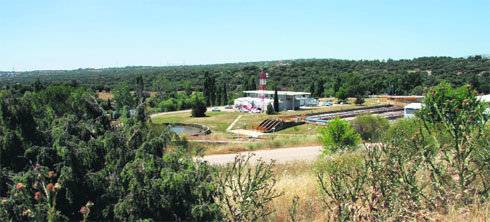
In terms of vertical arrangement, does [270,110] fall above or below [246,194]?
below

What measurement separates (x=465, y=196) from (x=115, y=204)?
478cm

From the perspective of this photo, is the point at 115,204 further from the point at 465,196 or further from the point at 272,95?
the point at 272,95

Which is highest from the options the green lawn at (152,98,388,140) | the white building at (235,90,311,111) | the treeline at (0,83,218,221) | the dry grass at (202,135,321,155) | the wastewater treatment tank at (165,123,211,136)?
the treeline at (0,83,218,221)

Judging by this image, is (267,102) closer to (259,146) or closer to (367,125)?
(367,125)

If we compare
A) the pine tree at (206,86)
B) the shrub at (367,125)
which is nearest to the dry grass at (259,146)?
the shrub at (367,125)

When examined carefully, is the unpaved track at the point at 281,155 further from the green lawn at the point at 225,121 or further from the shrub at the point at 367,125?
the green lawn at the point at 225,121

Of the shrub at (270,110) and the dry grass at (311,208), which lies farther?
the shrub at (270,110)

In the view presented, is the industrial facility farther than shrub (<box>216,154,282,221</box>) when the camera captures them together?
Yes

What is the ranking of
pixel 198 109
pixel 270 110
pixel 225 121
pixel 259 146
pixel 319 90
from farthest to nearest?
pixel 319 90, pixel 198 109, pixel 270 110, pixel 225 121, pixel 259 146

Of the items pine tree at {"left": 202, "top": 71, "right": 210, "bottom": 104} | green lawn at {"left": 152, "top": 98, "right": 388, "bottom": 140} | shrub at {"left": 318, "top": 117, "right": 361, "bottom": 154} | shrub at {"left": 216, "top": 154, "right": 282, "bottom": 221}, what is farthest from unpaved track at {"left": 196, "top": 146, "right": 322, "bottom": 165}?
pine tree at {"left": 202, "top": 71, "right": 210, "bottom": 104}

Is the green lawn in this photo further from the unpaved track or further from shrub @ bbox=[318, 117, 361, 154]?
shrub @ bbox=[318, 117, 361, 154]

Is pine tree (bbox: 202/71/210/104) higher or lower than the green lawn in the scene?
higher

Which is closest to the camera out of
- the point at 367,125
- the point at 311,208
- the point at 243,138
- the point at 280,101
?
the point at 311,208

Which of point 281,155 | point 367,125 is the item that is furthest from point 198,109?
point 281,155
